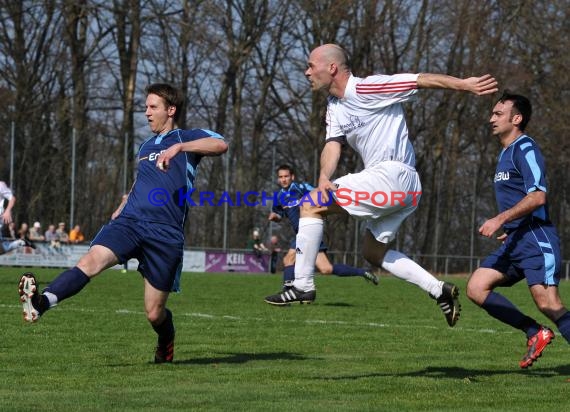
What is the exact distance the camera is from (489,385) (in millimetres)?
7535

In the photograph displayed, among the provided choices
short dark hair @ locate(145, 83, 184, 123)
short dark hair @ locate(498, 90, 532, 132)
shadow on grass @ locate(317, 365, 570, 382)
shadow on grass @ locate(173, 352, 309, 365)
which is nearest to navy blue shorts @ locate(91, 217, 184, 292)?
shadow on grass @ locate(173, 352, 309, 365)

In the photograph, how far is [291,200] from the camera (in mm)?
15992

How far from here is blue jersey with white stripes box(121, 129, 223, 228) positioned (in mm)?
8203

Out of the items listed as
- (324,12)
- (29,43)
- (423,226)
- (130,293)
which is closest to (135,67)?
(29,43)

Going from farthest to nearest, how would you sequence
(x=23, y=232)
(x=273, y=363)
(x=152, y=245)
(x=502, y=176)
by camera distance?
(x=23, y=232) < (x=273, y=363) < (x=502, y=176) < (x=152, y=245)

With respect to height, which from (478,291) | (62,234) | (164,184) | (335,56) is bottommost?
(62,234)

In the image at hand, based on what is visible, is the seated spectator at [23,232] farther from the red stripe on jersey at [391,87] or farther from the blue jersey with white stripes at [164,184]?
the red stripe on jersey at [391,87]

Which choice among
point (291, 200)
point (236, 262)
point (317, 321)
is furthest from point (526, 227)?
point (236, 262)

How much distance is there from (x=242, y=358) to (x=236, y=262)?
2769 centimetres

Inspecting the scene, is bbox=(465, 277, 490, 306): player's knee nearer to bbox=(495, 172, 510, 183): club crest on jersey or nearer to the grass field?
the grass field

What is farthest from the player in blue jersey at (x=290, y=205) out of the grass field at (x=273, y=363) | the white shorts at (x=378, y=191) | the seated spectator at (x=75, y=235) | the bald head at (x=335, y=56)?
the seated spectator at (x=75, y=235)

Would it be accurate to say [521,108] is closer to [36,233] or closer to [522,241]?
[522,241]

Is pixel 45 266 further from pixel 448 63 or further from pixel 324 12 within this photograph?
pixel 448 63

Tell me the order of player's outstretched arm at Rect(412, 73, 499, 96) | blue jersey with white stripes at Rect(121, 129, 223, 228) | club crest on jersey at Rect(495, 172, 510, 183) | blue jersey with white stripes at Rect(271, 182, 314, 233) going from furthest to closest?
blue jersey with white stripes at Rect(271, 182, 314, 233) < club crest on jersey at Rect(495, 172, 510, 183) < blue jersey with white stripes at Rect(121, 129, 223, 228) < player's outstretched arm at Rect(412, 73, 499, 96)
